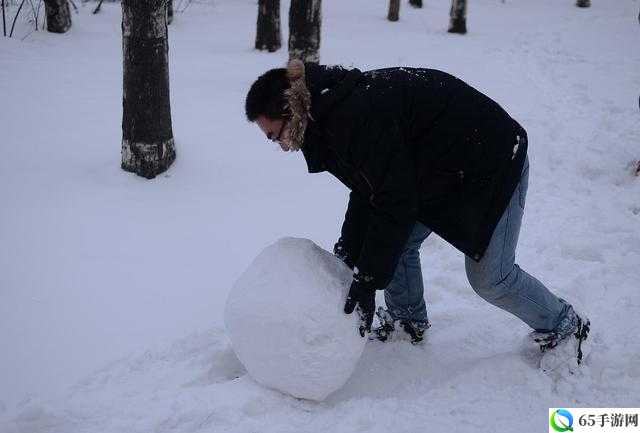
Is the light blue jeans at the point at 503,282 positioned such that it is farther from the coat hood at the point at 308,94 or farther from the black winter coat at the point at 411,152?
the coat hood at the point at 308,94

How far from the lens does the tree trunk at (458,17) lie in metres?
12.4

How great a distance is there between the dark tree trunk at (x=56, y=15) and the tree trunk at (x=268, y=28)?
3350 mm

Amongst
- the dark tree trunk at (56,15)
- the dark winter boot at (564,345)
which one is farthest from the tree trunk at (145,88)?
the dark tree trunk at (56,15)

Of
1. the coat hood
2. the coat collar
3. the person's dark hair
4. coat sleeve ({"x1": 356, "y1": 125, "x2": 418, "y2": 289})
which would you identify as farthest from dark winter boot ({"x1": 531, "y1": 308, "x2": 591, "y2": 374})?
the person's dark hair

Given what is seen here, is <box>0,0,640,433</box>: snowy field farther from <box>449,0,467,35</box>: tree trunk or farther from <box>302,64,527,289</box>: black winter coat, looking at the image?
<box>449,0,467,35</box>: tree trunk

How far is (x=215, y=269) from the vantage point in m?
3.36

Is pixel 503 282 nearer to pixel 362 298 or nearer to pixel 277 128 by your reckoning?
pixel 362 298

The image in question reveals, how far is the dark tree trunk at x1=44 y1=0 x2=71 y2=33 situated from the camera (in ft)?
30.2

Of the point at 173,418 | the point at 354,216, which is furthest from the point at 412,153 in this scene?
the point at 173,418

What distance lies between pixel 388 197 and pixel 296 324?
2.28ft

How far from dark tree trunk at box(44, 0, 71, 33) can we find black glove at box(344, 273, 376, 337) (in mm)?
9210

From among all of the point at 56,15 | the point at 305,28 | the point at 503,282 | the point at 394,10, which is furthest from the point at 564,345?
the point at 394,10

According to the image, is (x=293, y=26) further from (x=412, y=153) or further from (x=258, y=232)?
(x=412, y=153)

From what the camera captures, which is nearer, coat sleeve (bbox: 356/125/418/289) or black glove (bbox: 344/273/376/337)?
coat sleeve (bbox: 356/125/418/289)
